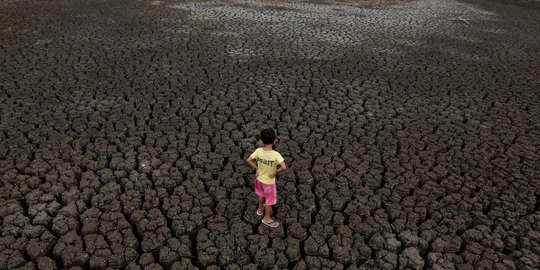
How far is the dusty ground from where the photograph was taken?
395cm

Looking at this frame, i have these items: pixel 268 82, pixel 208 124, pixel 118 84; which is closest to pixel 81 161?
pixel 208 124

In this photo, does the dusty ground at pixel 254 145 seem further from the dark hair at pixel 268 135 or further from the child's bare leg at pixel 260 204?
the dark hair at pixel 268 135

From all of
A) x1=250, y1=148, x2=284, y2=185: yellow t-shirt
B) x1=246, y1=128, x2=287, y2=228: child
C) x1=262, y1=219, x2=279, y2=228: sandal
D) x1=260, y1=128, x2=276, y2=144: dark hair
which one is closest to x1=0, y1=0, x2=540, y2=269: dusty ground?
x1=262, y1=219, x2=279, y2=228: sandal

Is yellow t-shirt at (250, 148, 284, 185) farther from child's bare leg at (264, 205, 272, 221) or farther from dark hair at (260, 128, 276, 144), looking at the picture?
child's bare leg at (264, 205, 272, 221)

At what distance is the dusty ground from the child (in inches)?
9.1

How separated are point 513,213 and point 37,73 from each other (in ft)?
26.5

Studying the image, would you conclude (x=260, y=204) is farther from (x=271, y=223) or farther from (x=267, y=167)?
(x=267, y=167)

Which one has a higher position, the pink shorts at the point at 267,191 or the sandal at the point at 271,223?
the pink shorts at the point at 267,191

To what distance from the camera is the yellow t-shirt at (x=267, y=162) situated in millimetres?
3832

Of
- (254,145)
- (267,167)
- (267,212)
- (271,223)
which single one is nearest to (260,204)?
(267,212)

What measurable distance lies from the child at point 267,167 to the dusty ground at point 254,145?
9.1 inches

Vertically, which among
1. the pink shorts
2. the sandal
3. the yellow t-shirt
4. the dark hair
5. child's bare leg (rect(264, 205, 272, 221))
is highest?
the dark hair

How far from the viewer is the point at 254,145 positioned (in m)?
5.67

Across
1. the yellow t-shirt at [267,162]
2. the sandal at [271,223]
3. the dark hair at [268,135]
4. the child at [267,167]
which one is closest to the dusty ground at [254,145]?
the sandal at [271,223]
